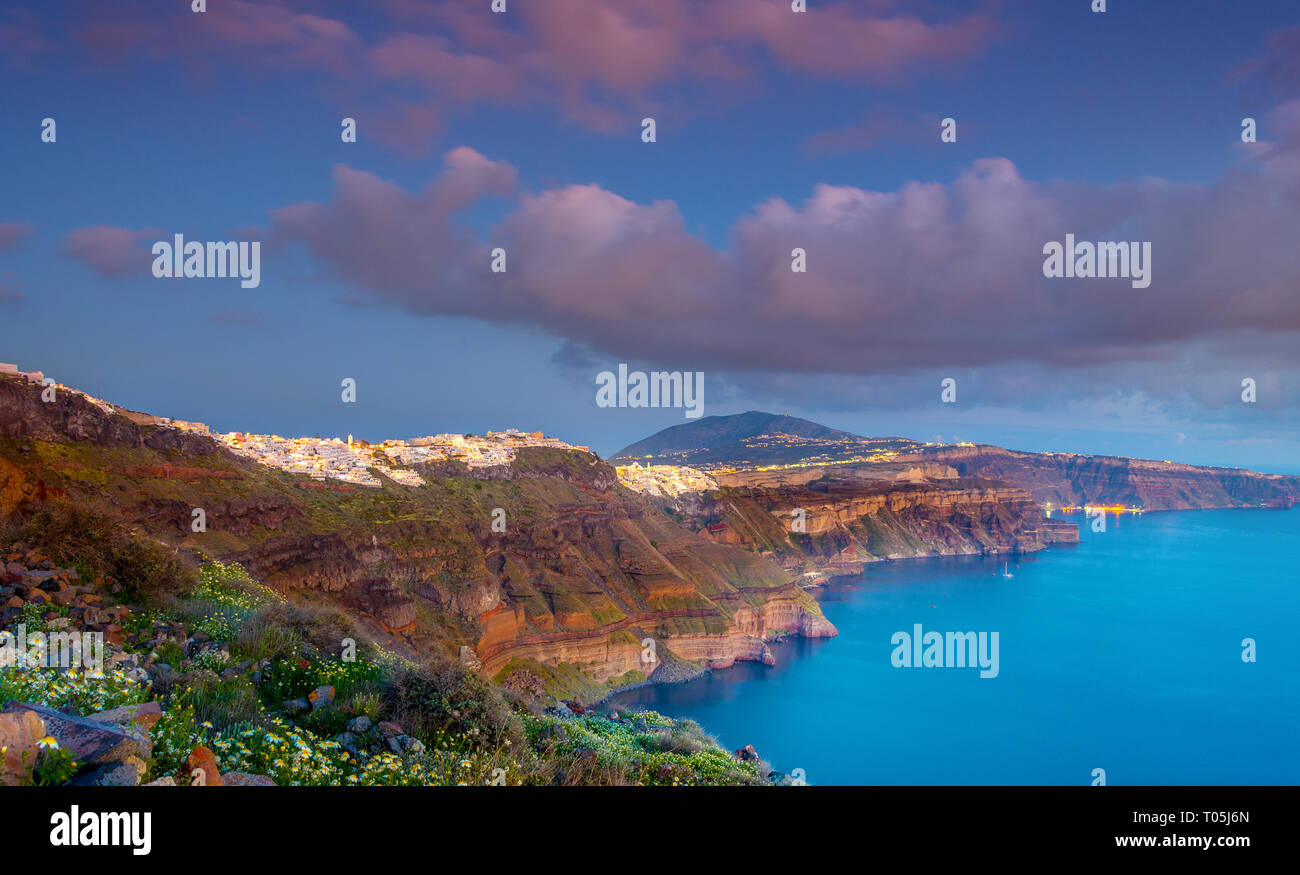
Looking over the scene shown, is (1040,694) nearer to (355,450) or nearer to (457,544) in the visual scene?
(457,544)

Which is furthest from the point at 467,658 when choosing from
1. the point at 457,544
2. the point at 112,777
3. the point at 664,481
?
the point at 664,481

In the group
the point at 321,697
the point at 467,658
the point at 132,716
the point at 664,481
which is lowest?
the point at 467,658

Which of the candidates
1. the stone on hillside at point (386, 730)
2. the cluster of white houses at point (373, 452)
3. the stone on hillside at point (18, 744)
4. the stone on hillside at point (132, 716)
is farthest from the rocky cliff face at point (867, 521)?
the stone on hillside at point (18, 744)

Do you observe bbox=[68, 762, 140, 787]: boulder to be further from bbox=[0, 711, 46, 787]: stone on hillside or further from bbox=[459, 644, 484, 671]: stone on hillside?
bbox=[459, 644, 484, 671]: stone on hillside

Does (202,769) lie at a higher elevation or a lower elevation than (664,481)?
lower

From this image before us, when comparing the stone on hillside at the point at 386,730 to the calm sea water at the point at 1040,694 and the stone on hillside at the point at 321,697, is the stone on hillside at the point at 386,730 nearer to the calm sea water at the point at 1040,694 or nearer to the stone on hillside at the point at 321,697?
the stone on hillside at the point at 321,697

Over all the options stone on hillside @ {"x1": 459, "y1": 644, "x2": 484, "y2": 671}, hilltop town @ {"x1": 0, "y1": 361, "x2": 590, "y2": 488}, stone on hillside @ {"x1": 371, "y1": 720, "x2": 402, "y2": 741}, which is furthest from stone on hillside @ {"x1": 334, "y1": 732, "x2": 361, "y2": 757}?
hilltop town @ {"x1": 0, "y1": 361, "x2": 590, "y2": 488}
